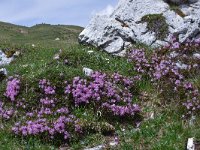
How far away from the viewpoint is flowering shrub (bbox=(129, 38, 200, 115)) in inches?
500

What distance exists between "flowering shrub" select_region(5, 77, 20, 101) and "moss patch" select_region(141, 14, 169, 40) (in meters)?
6.53

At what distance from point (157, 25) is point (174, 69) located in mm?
3906

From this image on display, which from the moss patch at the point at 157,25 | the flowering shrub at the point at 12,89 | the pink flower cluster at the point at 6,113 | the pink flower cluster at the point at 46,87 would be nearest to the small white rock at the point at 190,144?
the pink flower cluster at the point at 46,87

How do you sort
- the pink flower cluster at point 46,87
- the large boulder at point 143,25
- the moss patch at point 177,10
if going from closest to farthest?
the pink flower cluster at point 46,87
the large boulder at point 143,25
the moss patch at point 177,10

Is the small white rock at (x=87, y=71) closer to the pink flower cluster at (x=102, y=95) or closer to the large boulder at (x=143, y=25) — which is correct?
the pink flower cluster at (x=102, y=95)

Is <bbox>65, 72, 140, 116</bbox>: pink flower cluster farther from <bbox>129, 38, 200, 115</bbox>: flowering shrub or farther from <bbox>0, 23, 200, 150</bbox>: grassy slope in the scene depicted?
<bbox>129, 38, 200, 115</bbox>: flowering shrub

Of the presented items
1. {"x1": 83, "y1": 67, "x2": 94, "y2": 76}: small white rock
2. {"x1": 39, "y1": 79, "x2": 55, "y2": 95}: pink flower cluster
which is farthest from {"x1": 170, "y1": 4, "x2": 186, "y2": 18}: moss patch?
{"x1": 39, "y1": 79, "x2": 55, "y2": 95}: pink flower cluster

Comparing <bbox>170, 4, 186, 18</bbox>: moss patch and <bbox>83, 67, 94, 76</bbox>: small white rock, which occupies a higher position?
<bbox>170, 4, 186, 18</bbox>: moss patch

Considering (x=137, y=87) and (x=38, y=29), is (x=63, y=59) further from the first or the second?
(x=38, y=29)

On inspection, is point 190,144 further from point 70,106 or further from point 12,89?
point 12,89

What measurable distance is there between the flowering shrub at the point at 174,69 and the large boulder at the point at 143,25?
2.54 ft

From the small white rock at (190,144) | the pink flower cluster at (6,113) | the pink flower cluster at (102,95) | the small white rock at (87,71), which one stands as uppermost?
the small white rock at (87,71)

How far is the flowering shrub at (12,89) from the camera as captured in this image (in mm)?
13203

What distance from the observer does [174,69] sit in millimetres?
14539
